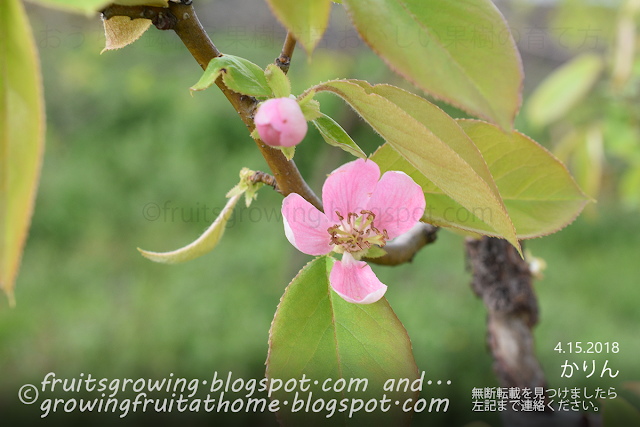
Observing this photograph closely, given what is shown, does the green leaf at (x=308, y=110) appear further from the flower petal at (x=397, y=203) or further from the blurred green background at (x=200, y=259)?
the blurred green background at (x=200, y=259)

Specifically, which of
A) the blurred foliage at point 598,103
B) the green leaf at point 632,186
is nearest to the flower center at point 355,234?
the blurred foliage at point 598,103

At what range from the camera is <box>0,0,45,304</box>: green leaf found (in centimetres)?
16

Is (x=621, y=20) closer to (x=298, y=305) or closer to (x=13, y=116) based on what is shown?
(x=298, y=305)

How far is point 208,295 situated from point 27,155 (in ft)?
6.10

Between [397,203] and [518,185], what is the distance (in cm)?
11

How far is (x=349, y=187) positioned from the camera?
12.1 inches

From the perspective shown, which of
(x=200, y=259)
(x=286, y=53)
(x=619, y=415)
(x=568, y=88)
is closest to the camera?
(x=286, y=53)

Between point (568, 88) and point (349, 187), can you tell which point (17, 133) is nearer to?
point (349, 187)

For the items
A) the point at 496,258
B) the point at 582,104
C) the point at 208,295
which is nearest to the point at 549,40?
the point at 582,104

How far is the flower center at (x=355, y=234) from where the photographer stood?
317mm

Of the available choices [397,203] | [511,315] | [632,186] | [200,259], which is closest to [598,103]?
[632,186]

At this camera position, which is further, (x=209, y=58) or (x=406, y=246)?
(x=406, y=246)

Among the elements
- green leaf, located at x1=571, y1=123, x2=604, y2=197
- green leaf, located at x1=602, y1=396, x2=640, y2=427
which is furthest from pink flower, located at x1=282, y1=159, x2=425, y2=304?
green leaf, located at x1=571, y1=123, x2=604, y2=197

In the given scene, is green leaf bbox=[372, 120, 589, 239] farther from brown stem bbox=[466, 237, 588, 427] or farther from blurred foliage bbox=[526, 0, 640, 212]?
blurred foliage bbox=[526, 0, 640, 212]
